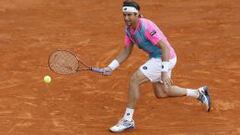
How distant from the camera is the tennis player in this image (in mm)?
7918

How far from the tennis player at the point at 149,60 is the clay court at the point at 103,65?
1.30 ft

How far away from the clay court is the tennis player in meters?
0.40

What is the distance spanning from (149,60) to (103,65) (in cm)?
295

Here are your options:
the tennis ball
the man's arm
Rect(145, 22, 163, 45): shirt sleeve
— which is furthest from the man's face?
the tennis ball

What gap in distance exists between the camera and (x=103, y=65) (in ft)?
36.5

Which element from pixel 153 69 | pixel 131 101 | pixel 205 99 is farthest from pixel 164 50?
pixel 205 99

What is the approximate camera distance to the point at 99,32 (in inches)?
521

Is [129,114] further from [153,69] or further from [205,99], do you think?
[205,99]

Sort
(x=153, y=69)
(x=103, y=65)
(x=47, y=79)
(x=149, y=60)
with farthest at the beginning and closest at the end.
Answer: (x=103, y=65)
(x=47, y=79)
(x=149, y=60)
(x=153, y=69)

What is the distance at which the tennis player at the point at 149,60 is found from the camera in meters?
7.92

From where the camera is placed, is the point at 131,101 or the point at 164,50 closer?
the point at 164,50

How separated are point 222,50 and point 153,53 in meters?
3.95

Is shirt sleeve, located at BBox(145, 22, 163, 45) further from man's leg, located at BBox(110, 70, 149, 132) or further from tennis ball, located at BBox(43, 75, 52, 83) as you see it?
tennis ball, located at BBox(43, 75, 52, 83)

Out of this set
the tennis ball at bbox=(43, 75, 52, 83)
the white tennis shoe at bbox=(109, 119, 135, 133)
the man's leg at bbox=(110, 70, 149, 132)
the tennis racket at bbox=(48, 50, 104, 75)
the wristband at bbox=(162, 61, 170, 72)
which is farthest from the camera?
the tennis ball at bbox=(43, 75, 52, 83)
